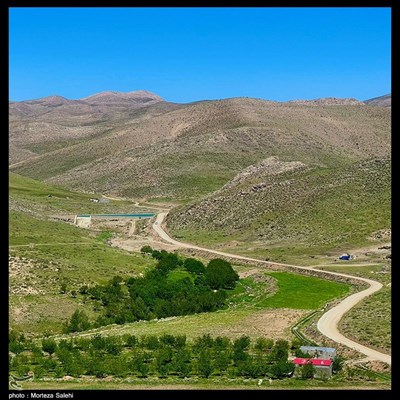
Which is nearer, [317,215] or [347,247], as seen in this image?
[347,247]

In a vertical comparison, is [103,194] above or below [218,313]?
above

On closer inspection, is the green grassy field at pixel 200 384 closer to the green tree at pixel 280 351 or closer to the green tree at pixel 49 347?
the green tree at pixel 280 351

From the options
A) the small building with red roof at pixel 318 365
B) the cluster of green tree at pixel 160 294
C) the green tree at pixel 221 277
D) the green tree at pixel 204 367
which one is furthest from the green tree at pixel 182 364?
the green tree at pixel 221 277

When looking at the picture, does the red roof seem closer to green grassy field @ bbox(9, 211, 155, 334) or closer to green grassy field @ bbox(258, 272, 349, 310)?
green grassy field @ bbox(258, 272, 349, 310)

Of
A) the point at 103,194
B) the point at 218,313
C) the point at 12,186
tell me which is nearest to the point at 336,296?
→ the point at 218,313
